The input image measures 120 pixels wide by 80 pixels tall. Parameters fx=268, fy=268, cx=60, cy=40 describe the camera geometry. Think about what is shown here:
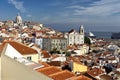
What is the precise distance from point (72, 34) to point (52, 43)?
1801cm

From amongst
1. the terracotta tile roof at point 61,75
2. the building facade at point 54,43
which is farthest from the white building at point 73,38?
the terracotta tile roof at point 61,75

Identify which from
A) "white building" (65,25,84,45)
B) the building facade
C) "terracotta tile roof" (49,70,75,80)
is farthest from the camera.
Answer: "white building" (65,25,84,45)

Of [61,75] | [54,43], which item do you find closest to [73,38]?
[54,43]

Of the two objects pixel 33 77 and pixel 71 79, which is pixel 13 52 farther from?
pixel 33 77

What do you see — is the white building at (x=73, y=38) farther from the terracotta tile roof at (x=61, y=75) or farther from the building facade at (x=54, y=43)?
the terracotta tile roof at (x=61, y=75)

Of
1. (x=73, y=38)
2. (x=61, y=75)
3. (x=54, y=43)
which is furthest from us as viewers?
(x=73, y=38)

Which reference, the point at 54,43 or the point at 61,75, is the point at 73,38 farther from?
the point at 61,75

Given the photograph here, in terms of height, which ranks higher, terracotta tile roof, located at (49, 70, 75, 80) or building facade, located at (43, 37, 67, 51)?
terracotta tile roof, located at (49, 70, 75, 80)

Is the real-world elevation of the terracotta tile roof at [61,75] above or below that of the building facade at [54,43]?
above

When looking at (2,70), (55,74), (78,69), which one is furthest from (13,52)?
(78,69)

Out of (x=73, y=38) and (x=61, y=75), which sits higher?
(x=61, y=75)

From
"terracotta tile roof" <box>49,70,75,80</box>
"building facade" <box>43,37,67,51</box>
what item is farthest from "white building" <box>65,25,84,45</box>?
"terracotta tile roof" <box>49,70,75,80</box>

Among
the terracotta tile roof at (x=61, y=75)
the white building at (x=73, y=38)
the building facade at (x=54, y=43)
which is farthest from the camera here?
the white building at (x=73, y=38)

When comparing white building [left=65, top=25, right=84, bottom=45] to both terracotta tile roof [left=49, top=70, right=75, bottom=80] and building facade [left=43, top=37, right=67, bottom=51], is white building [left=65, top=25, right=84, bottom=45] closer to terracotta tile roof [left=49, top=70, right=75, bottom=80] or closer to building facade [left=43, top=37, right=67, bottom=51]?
building facade [left=43, top=37, right=67, bottom=51]
